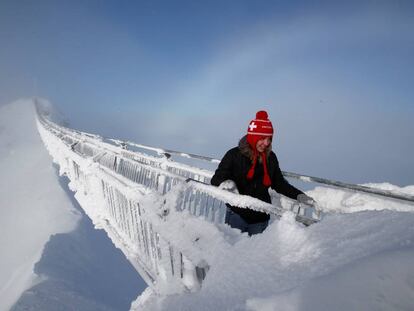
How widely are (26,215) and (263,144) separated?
11.7m

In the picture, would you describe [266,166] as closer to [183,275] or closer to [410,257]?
[183,275]

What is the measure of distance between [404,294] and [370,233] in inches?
12.2

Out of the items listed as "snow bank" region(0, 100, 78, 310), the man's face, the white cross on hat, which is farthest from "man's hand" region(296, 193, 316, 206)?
"snow bank" region(0, 100, 78, 310)

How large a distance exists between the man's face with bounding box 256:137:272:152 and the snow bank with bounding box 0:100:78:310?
5827 mm

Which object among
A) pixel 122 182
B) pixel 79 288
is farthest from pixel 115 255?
pixel 122 182

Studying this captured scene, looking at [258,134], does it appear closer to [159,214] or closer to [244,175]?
[244,175]

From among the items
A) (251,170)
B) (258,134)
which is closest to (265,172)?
(251,170)

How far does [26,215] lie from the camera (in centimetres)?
1152

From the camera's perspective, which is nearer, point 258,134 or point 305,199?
point 305,199

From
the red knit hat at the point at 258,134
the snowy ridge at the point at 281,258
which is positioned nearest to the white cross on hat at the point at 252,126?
the red knit hat at the point at 258,134

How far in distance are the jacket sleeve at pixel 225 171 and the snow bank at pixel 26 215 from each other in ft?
17.6

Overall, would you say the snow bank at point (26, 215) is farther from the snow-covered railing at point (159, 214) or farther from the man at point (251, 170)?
the man at point (251, 170)

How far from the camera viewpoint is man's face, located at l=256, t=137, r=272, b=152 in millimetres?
3242

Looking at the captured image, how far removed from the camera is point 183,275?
2.12 meters
